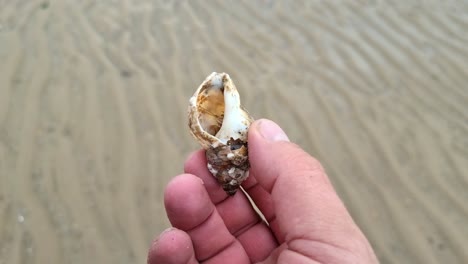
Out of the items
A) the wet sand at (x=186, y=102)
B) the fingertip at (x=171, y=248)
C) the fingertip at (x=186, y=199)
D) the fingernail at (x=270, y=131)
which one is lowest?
the wet sand at (x=186, y=102)

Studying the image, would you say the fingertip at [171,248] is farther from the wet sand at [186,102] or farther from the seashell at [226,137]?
the wet sand at [186,102]

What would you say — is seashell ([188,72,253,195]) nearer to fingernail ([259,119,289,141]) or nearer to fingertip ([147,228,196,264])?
fingernail ([259,119,289,141])

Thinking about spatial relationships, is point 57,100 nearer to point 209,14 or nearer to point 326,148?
point 209,14

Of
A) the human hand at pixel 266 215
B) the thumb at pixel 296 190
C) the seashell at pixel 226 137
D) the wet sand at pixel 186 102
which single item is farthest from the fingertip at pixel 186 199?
the wet sand at pixel 186 102

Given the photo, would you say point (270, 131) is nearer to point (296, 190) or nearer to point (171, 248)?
point (296, 190)

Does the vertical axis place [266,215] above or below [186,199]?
below

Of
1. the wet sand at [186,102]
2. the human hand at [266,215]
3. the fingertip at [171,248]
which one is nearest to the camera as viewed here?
the human hand at [266,215]

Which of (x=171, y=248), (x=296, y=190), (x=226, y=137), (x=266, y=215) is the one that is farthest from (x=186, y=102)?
(x=296, y=190)

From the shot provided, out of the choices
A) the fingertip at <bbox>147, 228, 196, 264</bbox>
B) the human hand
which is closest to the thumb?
the human hand
